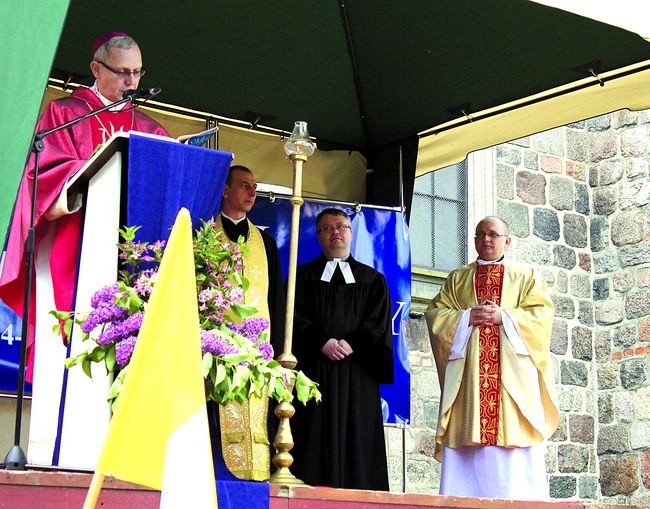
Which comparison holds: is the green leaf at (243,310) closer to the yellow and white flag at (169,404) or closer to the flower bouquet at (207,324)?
the flower bouquet at (207,324)

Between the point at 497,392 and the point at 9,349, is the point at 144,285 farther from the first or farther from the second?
the point at 497,392

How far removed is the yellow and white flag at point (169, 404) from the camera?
3.45m

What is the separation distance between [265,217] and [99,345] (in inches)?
130

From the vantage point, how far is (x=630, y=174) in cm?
1255

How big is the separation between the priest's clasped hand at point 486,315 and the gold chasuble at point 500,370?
0.04 meters

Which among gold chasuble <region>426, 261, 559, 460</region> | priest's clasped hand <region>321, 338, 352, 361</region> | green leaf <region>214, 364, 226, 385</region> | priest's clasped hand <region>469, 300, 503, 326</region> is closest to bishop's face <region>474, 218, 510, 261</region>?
gold chasuble <region>426, 261, 559, 460</region>

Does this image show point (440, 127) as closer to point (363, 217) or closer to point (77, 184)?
point (363, 217)

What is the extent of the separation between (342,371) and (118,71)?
2.32 meters

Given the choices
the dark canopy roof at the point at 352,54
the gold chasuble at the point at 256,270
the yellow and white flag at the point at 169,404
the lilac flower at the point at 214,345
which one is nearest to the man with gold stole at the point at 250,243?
the gold chasuble at the point at 256,270

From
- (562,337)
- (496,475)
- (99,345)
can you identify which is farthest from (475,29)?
(562,337)

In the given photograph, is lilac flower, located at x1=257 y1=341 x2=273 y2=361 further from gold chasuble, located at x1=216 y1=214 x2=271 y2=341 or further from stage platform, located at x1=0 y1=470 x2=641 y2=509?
gold chasuble, located at x1=216 y1=214 x2=271 y2=341

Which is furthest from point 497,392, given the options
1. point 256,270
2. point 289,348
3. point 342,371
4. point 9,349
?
point 9,349

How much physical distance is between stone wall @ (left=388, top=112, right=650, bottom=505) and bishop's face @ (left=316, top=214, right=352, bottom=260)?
4.22 metres

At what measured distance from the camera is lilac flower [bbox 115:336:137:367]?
4.92m
